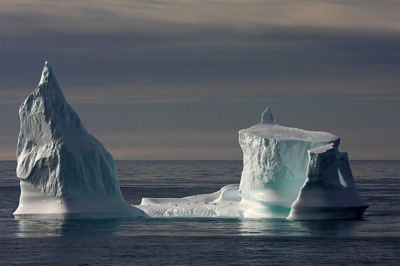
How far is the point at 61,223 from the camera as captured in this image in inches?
1515

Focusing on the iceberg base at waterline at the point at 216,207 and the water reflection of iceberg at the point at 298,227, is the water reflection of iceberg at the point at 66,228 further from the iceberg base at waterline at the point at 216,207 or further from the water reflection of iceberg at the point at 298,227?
the water reflection of iceberg at the point at 298,227

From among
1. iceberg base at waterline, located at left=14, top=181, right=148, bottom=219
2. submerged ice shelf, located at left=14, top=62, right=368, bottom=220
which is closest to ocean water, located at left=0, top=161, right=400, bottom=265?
iceberg base at waterline, located at left=14, top=181, right=148, bottom=219

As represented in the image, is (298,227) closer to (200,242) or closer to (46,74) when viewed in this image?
(200,242)

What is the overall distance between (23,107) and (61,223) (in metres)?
6.62

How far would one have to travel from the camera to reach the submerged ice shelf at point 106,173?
37.3 meters

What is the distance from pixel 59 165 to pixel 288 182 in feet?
41.1

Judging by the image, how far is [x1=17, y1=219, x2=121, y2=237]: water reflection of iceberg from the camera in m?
35.7

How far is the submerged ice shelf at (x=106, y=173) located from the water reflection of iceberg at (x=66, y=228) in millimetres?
611

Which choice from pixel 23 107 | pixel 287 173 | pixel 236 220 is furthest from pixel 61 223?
pixel 287 173

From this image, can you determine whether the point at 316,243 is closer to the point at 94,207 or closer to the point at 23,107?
the point at 94,207

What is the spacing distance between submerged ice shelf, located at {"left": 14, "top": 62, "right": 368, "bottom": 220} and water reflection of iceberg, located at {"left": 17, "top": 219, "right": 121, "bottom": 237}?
611mm

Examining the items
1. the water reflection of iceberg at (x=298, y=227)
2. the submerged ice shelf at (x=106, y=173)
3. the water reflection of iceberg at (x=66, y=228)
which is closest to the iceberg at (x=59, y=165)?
the submerged ice shelf at (x=106, y=173)

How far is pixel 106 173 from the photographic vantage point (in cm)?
3881

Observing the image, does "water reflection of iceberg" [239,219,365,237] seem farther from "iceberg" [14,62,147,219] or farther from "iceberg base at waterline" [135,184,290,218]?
"iceberg" [14,62,147,219]
